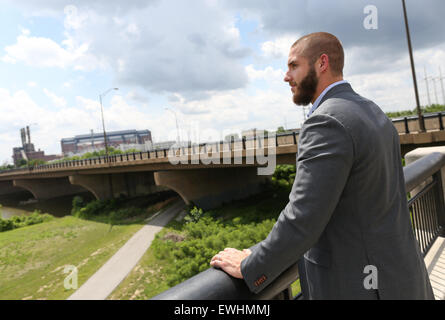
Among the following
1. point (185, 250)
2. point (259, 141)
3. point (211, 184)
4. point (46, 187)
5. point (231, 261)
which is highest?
point (259, 141)

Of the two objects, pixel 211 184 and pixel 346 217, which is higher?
pixel 346 217

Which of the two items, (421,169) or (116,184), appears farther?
(116,184)

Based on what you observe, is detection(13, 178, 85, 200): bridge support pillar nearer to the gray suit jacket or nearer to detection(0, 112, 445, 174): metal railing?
detection(0, 112, 445, 174): metal railing

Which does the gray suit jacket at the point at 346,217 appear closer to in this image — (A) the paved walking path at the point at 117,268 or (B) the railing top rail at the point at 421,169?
(B) the railing top rail at the point at 421,169

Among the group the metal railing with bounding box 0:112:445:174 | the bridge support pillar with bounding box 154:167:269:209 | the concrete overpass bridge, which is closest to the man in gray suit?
the concrete overpass bridge

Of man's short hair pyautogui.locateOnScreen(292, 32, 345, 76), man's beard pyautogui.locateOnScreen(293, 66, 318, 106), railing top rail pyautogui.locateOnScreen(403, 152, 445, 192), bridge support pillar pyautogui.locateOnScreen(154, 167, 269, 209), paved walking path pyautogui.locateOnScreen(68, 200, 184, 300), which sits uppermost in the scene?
man's short hair pyautogui.locateOnScreen(292, 32, 345, 76)

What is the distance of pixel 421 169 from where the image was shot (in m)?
3.24

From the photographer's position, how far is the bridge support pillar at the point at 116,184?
47781 mm

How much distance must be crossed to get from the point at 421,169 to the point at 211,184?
30.5 meters

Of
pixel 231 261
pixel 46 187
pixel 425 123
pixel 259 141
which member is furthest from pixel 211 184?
pixel 46 187

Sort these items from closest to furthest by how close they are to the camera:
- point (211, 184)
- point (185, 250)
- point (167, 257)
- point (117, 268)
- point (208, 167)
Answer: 1. point (185, 250)
2. point (117, 268)
3. point (167, 257)
4. point (208, 167)
5. point (211, 184)

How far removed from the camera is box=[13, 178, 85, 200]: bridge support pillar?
64.5 meters

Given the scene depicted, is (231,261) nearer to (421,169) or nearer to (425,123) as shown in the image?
(421,169)

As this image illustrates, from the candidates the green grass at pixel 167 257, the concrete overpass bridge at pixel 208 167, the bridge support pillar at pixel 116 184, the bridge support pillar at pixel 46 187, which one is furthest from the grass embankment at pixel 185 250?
the bridge support pillar at pixel 46 187
